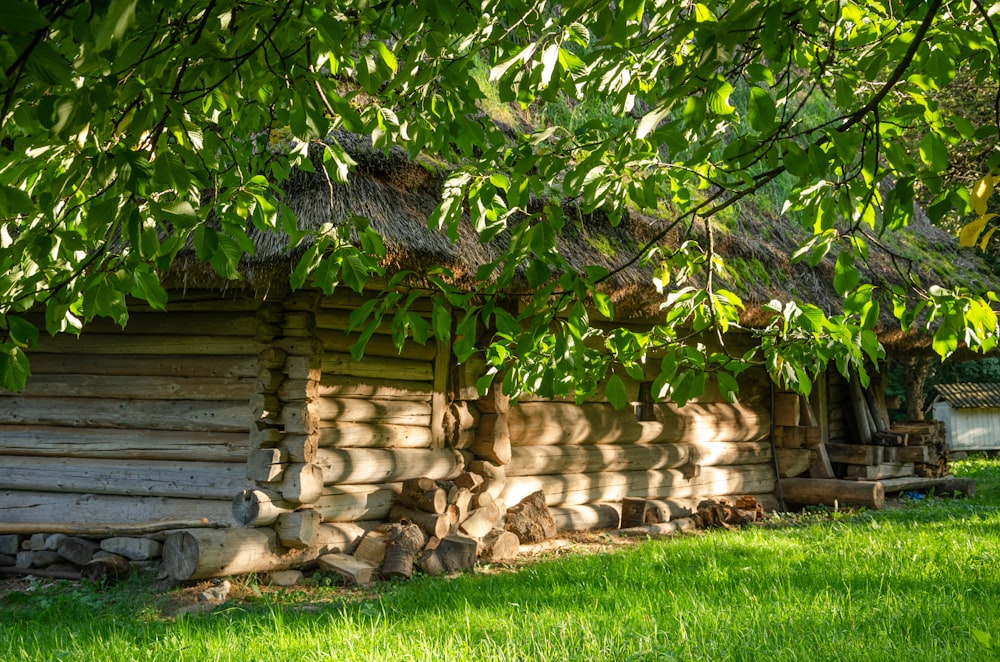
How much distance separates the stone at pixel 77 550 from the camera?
248 inches

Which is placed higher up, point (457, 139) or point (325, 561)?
point (457, 139)

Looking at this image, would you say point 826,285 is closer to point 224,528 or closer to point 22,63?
point 224,528

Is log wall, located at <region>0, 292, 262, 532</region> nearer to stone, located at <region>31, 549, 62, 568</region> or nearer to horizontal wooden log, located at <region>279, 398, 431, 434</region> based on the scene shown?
stone, located at <region>31, 549, 62, 568</region>

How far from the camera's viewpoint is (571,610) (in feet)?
14.7

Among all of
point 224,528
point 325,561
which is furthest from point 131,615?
point 325,561

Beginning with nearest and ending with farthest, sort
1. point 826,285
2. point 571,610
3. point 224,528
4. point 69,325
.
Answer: point 69,325
point 571,610
point 224,528
point 826,285

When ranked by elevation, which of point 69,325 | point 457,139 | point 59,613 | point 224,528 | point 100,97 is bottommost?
point 59,613

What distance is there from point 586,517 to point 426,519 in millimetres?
2133

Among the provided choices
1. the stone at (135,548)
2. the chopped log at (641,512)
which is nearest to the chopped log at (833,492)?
the chopped log at (641,512)

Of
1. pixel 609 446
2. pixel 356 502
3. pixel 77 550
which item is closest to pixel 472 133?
pixel 356 502

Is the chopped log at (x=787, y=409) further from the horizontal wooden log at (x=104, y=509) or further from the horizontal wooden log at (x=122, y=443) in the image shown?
the horizontal wooden log at (x=104, y=509)

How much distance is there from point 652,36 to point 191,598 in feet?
14.3

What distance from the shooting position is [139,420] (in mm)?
6711

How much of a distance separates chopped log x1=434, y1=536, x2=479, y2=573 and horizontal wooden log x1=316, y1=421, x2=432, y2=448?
944mm
